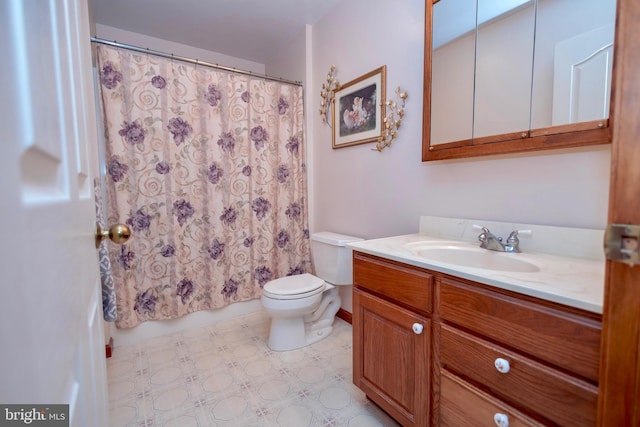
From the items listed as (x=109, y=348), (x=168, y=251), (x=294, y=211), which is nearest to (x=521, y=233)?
(x=294, y=211)

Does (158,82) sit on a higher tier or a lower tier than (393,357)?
higher

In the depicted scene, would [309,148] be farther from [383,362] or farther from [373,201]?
[383,362]

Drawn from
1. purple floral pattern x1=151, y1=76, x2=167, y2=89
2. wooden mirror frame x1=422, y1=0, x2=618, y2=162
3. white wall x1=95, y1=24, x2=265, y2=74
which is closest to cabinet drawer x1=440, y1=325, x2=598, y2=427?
wooden mirror frame x1=422, y1=0, x2=618, y2=162

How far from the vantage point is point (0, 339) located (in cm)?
17

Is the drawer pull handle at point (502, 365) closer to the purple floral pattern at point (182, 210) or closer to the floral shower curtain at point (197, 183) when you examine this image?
the floral shower curtain at point (197, 183)

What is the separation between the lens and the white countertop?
697mm

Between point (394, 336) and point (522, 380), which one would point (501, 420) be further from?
point (394, 336)

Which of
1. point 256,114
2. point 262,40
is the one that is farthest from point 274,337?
point 262,40

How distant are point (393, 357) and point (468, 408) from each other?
32 cm

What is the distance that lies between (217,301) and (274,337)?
0.65 meters

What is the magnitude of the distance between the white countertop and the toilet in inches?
31.4

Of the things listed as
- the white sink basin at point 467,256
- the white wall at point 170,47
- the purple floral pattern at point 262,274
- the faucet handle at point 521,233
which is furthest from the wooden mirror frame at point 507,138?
the white wall at point 170,47

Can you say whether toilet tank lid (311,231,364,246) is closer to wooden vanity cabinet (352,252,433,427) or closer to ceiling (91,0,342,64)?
wooden vanity cabinet (352,252,433,427)

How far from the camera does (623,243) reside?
396 mm
